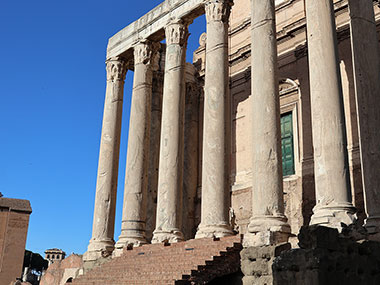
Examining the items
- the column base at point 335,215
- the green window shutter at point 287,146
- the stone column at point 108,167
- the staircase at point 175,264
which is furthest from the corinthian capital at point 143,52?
the column base at point 335,215

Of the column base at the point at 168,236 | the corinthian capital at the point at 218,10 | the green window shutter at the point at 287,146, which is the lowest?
the column base at the point at 168,236

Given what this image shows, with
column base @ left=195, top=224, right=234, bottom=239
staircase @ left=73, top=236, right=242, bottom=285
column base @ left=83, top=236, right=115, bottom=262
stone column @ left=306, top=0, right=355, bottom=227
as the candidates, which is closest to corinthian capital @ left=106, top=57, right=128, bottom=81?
column base @ left=83, top=236, right=115, bottom=262

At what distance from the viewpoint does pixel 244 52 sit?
23.4 meters

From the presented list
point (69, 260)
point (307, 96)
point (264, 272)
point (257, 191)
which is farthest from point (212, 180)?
point (69, 260)

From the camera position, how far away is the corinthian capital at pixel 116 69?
2211 centimetres

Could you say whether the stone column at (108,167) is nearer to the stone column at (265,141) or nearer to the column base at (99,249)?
the column base at (99,249)

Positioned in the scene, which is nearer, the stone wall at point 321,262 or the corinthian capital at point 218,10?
the stone wall at point 321,262

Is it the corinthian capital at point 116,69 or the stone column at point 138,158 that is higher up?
the corinthian capital at point 116,69

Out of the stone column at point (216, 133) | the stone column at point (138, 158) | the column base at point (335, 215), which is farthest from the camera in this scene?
the stone column at point (138, 158)

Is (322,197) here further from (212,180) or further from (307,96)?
(307,96)

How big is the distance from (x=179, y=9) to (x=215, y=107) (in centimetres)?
544

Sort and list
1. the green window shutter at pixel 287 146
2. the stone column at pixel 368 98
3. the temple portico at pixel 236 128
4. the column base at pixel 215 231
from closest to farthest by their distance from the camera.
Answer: the stone column at pixel 368 98 < the temple portico at pixel 236 128 < the column base at pixel 215 231 < the green window shutter at pixel 287 146

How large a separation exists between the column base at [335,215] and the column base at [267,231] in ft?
4.03

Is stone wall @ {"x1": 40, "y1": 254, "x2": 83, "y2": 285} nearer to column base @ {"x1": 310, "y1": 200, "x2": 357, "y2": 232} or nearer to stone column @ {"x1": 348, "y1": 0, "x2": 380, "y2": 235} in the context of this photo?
column base @ {"x1": 310, "y1": 200, "x2": 357, "y2": 232}
